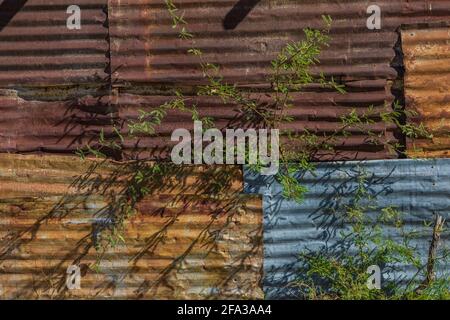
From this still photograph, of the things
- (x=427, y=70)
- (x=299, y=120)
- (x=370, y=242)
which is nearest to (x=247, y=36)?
(x=299, y=120)

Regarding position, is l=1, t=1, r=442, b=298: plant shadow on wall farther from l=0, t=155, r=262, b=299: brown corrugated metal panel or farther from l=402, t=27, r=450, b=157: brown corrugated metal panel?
l=402, t=27, r=450, b=157: brown corrugated metal panel

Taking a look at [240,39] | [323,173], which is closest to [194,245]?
[323,173]

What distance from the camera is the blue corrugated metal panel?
5871 millimetres

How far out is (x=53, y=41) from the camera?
19.5 feet

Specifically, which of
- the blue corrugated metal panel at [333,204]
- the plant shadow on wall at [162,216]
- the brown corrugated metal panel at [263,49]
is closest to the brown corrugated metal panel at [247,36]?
the brown corrugated metal panel at [263,49]

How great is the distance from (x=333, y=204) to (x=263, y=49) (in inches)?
60.8

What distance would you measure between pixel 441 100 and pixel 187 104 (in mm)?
2296

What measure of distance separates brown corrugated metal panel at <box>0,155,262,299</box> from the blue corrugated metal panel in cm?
16

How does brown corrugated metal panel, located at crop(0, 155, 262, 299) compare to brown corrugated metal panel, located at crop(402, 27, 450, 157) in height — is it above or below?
below

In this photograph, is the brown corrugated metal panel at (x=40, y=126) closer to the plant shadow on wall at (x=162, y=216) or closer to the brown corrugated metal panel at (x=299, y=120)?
the plant shadow on wall at (x=162, y=216)

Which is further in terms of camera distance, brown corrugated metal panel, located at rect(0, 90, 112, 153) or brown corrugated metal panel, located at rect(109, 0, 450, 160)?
brown corrugated metal panel, located at rect(0, 90, 112, 153)

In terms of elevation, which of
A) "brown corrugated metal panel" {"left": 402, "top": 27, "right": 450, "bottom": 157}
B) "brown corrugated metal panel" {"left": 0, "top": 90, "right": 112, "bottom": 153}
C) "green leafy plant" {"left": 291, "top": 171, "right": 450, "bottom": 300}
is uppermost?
"brown corrugated metal panel" {"left": 402, "top": 27, "right": 450, "bottom": 157}

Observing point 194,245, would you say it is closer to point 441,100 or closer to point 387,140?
point 387,140

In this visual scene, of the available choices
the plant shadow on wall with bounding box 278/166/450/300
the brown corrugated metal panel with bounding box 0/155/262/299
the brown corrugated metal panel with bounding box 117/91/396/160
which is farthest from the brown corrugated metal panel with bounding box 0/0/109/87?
the plant shadow on wall with bounding box 278/166/450/300
